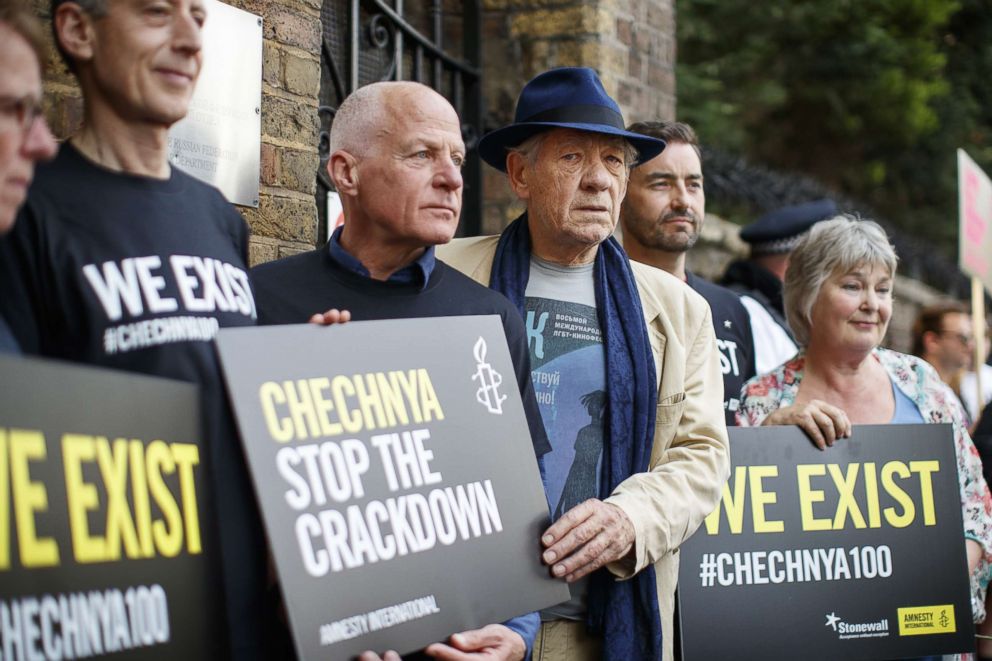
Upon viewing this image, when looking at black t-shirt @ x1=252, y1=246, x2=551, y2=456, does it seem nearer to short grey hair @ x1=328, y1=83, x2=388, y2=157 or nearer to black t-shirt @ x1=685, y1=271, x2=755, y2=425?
short grey hair @ x1=328, y1=83, x2=388, y2=157

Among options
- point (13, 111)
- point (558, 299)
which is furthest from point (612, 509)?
point (13, 111)

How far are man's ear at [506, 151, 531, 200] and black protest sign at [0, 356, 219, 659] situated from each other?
1.45 meters

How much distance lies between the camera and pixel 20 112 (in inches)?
66.7

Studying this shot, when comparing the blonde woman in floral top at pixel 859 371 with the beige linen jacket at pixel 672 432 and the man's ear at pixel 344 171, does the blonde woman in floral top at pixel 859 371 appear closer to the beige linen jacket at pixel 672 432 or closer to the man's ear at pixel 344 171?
the beige linen jacket at pixel 672 432

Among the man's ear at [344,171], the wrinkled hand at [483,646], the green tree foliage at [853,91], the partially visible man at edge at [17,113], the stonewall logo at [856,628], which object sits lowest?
the stonewall logo at [856,628]

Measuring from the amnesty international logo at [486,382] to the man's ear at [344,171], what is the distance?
471mm

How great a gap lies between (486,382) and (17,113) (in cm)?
101

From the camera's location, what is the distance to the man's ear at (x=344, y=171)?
2549 millimetres

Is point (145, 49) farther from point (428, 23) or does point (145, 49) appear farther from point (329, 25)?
point (428, 23)

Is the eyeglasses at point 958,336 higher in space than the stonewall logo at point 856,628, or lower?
higher

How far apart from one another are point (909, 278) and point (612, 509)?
12553mm

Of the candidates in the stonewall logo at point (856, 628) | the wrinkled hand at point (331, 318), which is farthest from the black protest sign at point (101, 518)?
the stonewall logo at point (856, 628)

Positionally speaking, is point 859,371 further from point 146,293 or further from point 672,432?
point 146,293

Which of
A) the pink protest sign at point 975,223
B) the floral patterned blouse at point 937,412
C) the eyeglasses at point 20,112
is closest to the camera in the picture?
the eyeglasses at point 20,112
